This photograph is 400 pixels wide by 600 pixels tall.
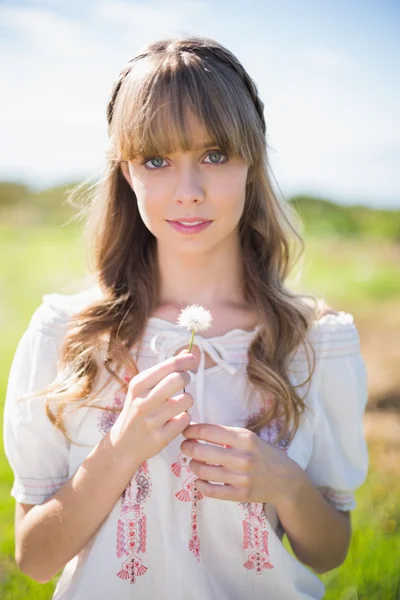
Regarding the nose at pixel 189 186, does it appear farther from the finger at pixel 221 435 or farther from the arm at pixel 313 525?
the arm at pixel 313 525

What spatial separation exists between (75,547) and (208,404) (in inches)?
21.3

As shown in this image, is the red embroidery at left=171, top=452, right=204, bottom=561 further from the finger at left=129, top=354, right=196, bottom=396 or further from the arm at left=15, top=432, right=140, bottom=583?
the finger at left=129, top=354, right=196, bottom=396

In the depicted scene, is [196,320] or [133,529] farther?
[133,529]

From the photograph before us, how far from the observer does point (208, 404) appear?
1.83 m

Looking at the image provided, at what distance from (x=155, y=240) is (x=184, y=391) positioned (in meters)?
0.69

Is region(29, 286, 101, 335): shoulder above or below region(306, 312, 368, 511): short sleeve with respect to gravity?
above

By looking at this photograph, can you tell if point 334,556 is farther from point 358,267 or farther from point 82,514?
point 358,267

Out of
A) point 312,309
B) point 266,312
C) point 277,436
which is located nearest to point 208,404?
point 277,436

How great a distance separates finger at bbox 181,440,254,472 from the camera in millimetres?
1546

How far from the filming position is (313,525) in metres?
1.83

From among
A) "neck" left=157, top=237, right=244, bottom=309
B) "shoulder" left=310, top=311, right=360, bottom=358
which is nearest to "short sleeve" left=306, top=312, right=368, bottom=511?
"shoulder" left=310, top=311, right=360, bottom=358

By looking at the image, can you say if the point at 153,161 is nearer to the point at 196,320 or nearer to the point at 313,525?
the point at 196,320

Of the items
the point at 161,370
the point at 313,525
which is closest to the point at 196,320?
the point at 161,370

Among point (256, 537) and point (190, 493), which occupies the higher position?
point (190, 493)
